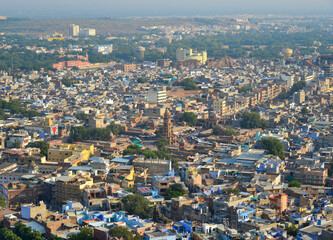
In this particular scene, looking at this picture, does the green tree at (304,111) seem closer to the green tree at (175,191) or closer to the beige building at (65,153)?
the beige building at (65,153)

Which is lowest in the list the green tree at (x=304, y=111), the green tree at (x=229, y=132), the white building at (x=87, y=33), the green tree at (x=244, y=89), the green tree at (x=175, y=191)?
the white building at (x=87, y=33)

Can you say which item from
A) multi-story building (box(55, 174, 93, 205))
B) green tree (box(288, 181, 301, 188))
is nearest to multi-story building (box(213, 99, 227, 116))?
green tree (box(288, 181, 301, 188))

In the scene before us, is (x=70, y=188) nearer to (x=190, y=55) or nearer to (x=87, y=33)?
(x=190, y=55)

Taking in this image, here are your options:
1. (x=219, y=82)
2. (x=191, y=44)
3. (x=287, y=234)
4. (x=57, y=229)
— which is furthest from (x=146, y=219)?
(x=191, y=44)

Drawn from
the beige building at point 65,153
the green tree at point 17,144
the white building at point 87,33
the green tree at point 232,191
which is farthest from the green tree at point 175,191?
the white building at point 87,33

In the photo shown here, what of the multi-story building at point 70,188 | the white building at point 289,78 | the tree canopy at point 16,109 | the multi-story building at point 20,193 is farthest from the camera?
the white building at point 289,78

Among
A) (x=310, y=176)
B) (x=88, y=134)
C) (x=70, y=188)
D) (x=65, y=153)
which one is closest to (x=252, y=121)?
(x=88, y=134)
